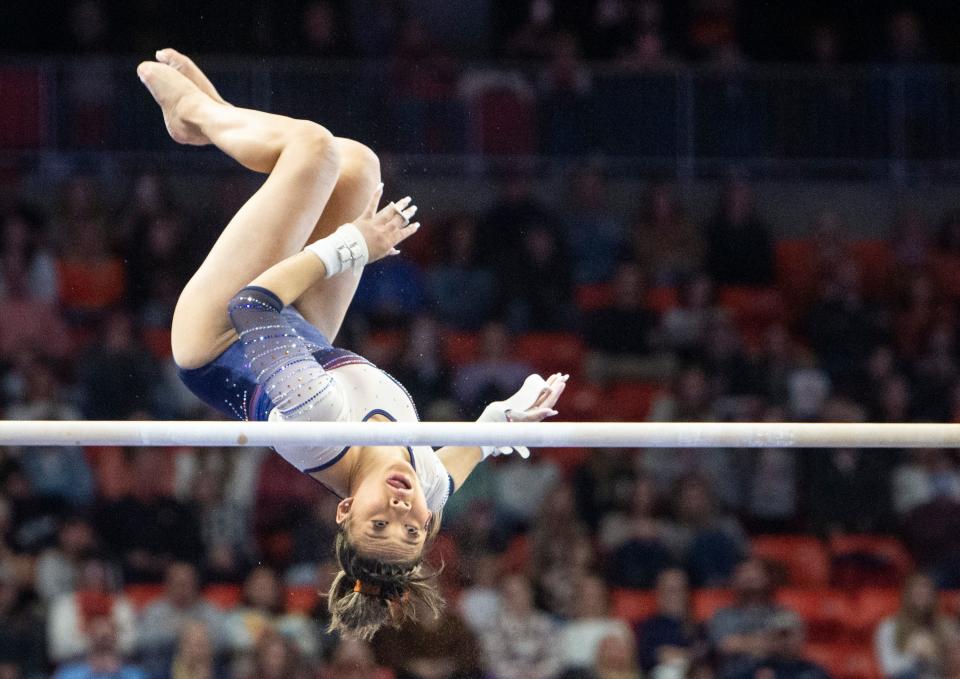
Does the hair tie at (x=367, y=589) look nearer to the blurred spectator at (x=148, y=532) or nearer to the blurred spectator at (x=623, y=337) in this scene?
the blurred spectator at (x=148, y=532)

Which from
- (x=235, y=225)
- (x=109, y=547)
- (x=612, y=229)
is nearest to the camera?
(x=235, y=225)

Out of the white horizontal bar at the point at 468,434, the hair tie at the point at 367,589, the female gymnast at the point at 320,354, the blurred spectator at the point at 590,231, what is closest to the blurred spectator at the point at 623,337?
the blurred spectator at the point at 590,231

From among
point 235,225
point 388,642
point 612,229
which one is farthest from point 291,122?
point 612,229

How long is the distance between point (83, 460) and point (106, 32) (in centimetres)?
298

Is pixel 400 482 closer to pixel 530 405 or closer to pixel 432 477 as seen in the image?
pixel 432 477

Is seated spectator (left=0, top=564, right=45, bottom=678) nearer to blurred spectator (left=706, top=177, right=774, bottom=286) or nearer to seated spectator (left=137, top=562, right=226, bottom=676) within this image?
seated spectator (left=137, top=562, right=226, bottom=676)

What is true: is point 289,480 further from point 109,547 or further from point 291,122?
point 291,122

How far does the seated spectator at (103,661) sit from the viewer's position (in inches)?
249

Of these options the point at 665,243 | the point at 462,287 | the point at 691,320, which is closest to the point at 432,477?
the point at 462,287

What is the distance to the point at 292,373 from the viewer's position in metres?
3.86

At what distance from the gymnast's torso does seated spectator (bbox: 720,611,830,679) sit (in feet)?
Answer: 8.84

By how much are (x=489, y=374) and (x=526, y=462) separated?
0.49 meters

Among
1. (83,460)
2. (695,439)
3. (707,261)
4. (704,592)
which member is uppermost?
(695,439)

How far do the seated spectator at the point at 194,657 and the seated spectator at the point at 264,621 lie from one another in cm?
12
